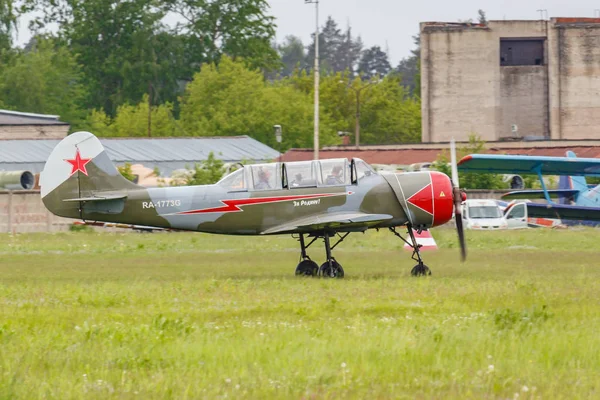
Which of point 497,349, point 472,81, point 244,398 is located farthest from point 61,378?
point 472,81

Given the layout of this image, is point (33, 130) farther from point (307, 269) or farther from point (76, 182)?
point (307, 269)

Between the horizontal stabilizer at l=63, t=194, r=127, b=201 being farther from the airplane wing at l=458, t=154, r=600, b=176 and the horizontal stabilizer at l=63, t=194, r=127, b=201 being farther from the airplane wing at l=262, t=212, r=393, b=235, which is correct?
the airplane wing at l=458, t=154, r=600, b=176

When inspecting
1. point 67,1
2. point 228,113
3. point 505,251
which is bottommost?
point 505,251

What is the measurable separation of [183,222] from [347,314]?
19.9ft

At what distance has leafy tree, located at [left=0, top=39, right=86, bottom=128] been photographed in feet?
295

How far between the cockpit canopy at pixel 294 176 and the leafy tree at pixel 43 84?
75290mm

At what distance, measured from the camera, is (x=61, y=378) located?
7.88m

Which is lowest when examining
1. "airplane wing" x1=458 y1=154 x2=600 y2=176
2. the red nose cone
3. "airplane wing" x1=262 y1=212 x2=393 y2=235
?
"airplane wing" x1=262 y1=212 x2=393 y2=235

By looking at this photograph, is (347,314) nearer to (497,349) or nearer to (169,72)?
(497,349)

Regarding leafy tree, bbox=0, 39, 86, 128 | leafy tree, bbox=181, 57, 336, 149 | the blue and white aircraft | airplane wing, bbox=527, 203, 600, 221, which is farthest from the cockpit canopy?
leafy tree, bbox=0, 39, 86, 128

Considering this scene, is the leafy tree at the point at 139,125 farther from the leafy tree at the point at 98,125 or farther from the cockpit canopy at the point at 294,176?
the cockpit canopy at the point at 294,176

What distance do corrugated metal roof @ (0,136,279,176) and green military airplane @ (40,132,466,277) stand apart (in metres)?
39.2

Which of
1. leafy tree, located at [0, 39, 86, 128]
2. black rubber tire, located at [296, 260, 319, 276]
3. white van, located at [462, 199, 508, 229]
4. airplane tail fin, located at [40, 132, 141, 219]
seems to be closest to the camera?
airplane tail fin, located at [40, 132, 141, 219]

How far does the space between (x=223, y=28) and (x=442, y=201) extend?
83040mm
